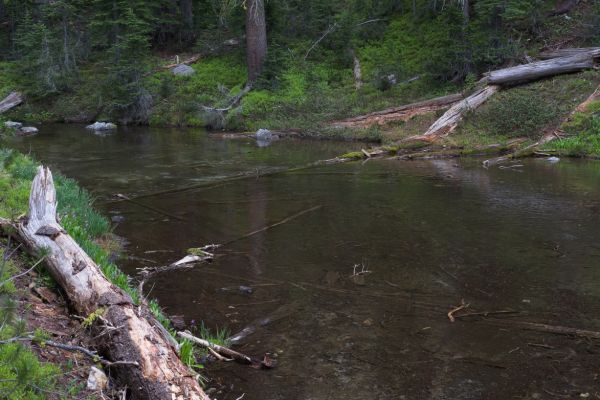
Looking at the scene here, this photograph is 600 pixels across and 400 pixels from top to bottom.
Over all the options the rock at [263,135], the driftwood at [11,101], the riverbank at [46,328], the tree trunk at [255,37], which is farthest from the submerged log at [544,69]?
the driftwood at [11,101]

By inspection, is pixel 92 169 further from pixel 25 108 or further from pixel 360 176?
pixel 25 108

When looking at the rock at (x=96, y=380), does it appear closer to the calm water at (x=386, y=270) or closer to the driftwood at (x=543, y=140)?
the calm water at (x=386, y=270)

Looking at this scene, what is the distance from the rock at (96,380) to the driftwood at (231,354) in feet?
3.71

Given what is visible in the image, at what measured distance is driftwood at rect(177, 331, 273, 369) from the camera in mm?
5410

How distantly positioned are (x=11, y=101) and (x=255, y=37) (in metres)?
13.3

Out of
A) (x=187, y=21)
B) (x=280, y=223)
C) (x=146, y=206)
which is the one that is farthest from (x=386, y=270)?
(x=187, y=21)

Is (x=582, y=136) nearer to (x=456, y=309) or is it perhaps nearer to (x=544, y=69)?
(x=544, y=69)

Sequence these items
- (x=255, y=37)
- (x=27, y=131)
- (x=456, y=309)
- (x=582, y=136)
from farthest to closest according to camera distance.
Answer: (x=255, y=37), (x=27, y=131), (x=582, y=136), (x=456, y=309)

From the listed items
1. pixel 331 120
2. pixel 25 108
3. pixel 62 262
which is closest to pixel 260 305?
pixel 62 262

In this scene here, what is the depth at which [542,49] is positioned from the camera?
A: 21.7 m

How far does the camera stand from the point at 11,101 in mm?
30516

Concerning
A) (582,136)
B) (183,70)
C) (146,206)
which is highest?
(183,70)

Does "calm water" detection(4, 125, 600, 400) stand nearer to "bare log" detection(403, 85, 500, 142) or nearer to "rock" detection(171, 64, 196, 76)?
"bare log" detection(403, 85, 500, 142)

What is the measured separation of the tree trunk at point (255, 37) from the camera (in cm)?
2588
